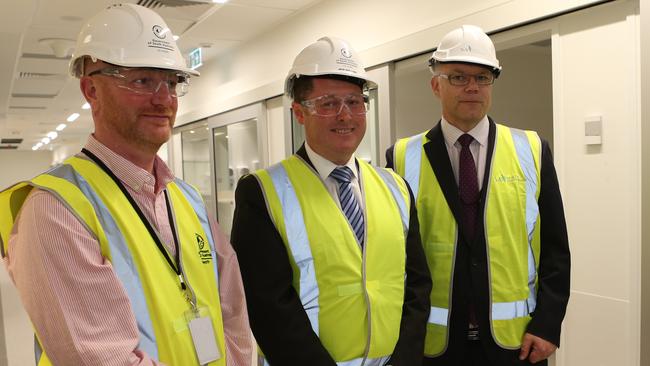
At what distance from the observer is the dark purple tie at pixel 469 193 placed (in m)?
1.79

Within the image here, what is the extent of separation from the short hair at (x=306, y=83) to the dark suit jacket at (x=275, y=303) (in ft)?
1.06

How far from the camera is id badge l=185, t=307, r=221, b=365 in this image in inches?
50.3

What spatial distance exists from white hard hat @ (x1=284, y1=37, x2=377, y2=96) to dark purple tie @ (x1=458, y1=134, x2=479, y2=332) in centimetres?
47

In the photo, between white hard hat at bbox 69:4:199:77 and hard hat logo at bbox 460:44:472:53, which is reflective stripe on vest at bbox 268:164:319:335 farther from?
hard hat logo at bbox 460:44:472:53

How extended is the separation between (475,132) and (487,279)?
0.53 m

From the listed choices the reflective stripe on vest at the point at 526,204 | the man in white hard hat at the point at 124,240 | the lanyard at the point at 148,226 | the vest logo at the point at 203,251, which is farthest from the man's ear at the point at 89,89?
the reflective stripe on vest at the point at 526,204

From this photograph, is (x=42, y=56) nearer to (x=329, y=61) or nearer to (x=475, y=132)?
(x=329, y=61)

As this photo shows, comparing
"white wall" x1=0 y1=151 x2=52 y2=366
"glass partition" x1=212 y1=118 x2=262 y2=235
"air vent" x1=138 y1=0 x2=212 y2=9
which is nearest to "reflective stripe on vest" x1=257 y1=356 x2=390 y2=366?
"air vent" x1=138 y1=0 x2=212 y2=9

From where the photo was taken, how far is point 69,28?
4.39 m

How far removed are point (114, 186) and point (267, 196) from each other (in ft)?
1.55

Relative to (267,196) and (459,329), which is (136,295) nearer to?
(267,196)

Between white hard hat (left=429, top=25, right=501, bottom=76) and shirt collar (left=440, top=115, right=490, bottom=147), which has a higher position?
white hard hat (left=429, top=25, right=501, bottom=76)

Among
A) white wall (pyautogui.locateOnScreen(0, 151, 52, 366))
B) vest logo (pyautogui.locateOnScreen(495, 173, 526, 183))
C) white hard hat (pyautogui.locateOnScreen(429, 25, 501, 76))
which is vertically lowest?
white wall (pyautogui.locateOnScreen(0, 151, 52, 366))

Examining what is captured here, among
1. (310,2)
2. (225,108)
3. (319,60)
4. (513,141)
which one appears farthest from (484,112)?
(225,108)
